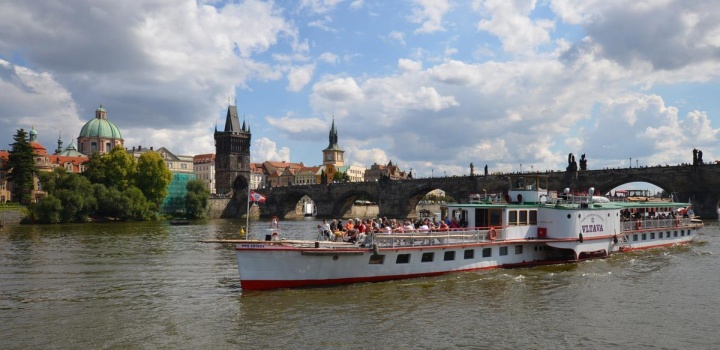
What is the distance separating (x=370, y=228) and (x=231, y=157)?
136775mm

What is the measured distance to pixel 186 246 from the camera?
4141 centimetres

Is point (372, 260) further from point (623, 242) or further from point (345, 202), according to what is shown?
point (345, 202)

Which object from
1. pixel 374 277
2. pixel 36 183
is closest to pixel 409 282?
pixel 374 277

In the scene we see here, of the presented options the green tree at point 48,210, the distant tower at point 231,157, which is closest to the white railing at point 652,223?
the green tree at point 48,210

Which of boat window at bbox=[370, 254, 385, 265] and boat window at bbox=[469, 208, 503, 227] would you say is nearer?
boat window at bbox=[370, 254, 385, 265]

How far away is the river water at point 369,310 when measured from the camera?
15.0 metres

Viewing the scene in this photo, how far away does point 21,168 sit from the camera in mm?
83312

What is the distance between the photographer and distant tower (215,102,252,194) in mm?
154250

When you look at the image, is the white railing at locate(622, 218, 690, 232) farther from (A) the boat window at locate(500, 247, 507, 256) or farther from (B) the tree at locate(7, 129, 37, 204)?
(B) the tree at locate(7, 129, 37, 204)

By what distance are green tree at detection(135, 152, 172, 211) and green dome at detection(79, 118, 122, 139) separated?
226 feet

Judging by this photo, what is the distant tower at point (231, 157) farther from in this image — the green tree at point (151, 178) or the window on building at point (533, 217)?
the window on building at point (533, 217)

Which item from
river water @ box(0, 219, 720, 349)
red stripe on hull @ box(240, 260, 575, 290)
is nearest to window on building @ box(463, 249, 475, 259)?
river water @ box(0, 219, 720, 349)

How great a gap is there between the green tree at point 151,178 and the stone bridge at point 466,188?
29886mm

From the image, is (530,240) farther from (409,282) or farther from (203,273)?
(203,273)
